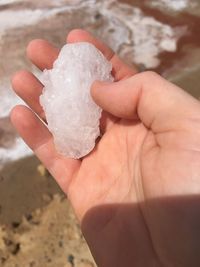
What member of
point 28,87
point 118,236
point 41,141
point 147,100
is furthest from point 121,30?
point 118,236

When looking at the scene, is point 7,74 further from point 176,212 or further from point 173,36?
point 176,212

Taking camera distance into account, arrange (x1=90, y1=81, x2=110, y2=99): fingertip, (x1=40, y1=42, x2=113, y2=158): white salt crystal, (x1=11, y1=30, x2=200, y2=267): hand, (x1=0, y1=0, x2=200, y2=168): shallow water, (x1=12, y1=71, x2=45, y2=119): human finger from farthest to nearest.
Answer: (x1=0, y1=0, x2=200, y2=168): shallow water
(x1=12, y1=71, x2=45, y2=119): human finger
(x1=40, y1=42, x2=113, y2=158): white salt crystal
(x1=90, y1=81, x2=110, y2=99): fingertip
(x1=11, y1=30, x2=200, y2=267): hand

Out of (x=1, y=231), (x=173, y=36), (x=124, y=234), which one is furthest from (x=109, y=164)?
(x=173, y=36)

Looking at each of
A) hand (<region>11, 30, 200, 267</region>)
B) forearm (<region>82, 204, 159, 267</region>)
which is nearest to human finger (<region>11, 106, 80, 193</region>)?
hand (<region>11, 30, 200, 267</region>)

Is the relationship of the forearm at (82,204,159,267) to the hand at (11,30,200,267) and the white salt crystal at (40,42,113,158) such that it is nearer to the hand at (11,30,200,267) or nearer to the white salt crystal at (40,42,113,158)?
the hand at (11,30,200,267)

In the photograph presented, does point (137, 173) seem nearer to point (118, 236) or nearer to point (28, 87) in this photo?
point (118, 236)

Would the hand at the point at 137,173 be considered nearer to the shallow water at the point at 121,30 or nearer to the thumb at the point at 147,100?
the thumb at the point at 147,100
